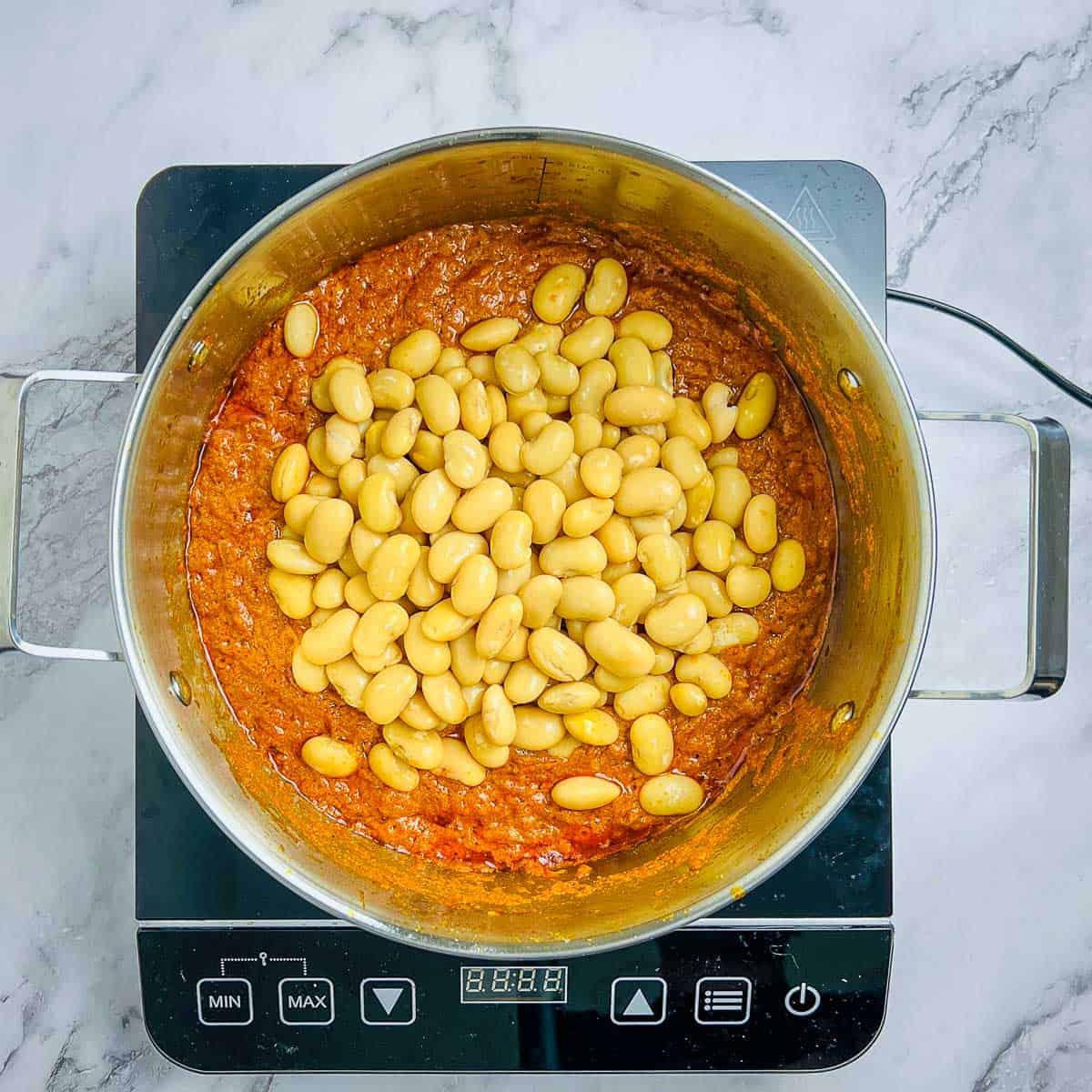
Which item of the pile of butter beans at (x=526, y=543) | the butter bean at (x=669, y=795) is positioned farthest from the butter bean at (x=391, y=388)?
the butter bean at (x=669, y=795)

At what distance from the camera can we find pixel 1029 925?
878 millimetres

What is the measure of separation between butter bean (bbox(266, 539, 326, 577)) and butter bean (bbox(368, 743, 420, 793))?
0.43 ft

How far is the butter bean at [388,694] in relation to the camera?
73cm

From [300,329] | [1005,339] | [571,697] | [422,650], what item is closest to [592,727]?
[571,697]

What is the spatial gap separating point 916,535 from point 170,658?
48 cm

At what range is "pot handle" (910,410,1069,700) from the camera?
0.66 meters

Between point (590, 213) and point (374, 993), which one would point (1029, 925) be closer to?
point (374, 993)

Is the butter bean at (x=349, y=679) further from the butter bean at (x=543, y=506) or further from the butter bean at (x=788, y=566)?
the butter bean at (x=788, y=566)

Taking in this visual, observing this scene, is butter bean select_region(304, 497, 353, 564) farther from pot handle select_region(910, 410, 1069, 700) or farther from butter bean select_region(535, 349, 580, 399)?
pot handle select_region(910, 410, 1069, 700)

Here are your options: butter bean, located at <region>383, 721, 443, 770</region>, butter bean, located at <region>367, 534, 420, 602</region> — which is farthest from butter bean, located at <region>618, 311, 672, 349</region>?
butter bean, located at <region>383, 721, 443, 770</region>

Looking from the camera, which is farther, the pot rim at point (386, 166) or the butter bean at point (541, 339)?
the butter bean at point (541, 339)

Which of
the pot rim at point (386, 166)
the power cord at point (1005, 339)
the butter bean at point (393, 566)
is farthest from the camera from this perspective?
the power cord at point (1005, 339)

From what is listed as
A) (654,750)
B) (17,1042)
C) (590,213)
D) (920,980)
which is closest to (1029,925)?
(920,980)

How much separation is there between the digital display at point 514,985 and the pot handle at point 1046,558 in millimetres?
317
